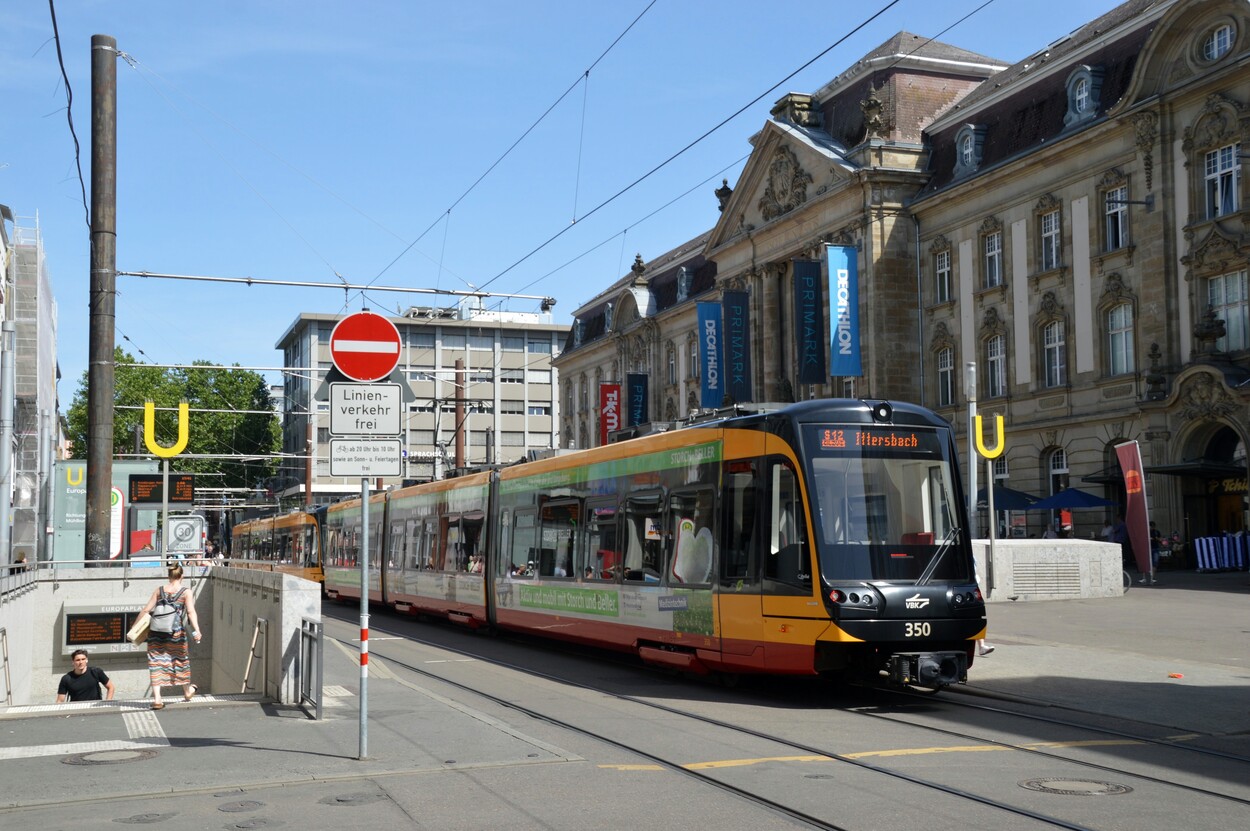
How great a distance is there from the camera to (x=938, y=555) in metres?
13.7

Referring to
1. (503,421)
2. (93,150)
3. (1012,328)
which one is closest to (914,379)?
(1012,328)

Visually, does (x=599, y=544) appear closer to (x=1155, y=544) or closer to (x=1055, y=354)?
Answer: (x=1155, y=544)

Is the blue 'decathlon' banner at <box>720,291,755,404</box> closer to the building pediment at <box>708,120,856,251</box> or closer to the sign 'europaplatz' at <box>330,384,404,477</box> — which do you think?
the building pediment at <box>708,120,856,251</box>

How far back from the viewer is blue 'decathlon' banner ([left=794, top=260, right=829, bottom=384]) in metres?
48.3

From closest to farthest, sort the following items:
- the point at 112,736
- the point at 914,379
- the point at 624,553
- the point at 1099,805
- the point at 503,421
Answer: the point at 1099,805 → the point at 112,736 → the point at 624,553 → the point at 914,379 → the point at 503,421

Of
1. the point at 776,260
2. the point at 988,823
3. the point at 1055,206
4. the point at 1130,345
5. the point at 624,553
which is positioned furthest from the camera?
the point at 776,260

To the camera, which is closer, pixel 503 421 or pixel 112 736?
pixel 112 736

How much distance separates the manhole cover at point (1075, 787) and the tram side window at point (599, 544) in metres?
8.80

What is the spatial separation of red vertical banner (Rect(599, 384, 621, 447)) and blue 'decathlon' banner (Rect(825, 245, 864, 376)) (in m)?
23.1

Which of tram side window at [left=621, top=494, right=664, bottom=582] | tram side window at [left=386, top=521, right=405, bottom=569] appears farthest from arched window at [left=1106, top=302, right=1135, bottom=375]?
tram side window at [left=621, top=494, right=664, bottom=582]

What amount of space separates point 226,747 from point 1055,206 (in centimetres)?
3525

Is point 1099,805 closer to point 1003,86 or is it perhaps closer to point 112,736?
point 112,736

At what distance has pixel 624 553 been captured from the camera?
17266 millimetres

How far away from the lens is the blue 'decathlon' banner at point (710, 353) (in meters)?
54.6
